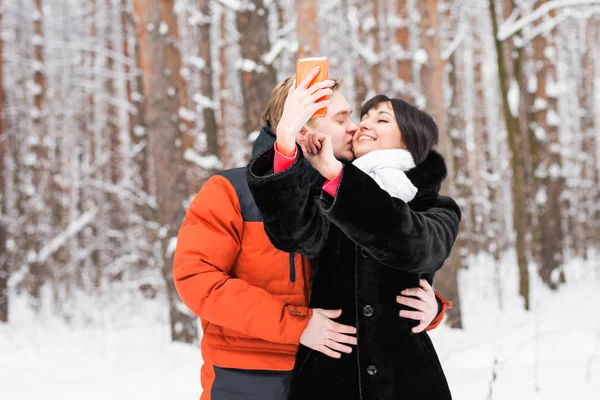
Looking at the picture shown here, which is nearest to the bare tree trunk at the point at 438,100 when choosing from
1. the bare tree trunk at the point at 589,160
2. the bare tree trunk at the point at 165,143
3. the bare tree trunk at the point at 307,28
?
the bare tree trunk at the point at 307,28

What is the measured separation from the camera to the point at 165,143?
274 inches

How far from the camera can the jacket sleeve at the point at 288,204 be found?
1833 mm

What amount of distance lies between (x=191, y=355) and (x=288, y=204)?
5.21 meters

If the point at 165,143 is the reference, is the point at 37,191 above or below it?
below

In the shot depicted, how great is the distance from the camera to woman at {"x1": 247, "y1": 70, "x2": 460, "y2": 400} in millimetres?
1775

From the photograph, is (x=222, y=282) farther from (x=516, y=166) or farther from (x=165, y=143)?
(x=516, y=166)

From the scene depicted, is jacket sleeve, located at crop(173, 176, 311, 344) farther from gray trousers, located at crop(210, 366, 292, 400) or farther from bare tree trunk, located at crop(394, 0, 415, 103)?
Answer: bare tree trunk, located at crop(394, 0, 415, 103)

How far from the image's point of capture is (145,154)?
11828 mm

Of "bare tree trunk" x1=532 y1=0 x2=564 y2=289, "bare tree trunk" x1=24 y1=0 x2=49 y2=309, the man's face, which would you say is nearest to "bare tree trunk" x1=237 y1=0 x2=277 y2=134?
the man's face

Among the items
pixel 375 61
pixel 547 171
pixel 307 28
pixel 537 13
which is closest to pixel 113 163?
pixel 375 61

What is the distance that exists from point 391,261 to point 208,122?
29.5 feet

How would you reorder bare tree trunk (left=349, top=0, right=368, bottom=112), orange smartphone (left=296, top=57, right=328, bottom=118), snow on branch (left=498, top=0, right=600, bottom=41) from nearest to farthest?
orange smartphone (left=296, top=57, right=328, bottom=118)
snow on branch (left=498, top=0, right=600, bottom=41)
bare tree trunk (left=349, top=0, right=368, bottom=112)

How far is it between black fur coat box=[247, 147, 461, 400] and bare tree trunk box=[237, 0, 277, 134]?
13.3ft

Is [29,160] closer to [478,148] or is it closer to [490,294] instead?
[490,294]
